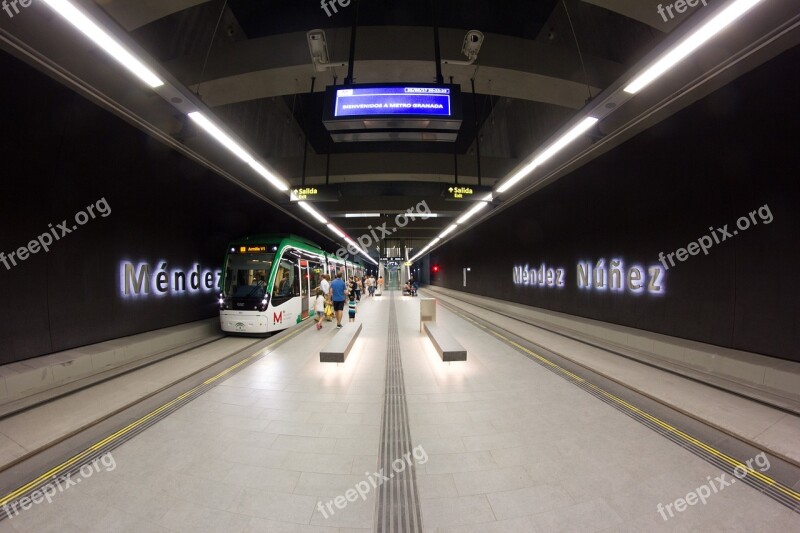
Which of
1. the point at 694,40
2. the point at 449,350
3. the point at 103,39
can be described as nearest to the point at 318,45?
the point at 103,39

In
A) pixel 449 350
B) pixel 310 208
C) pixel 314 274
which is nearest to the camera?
pixel 449 350

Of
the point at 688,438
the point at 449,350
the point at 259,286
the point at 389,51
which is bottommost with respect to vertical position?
the point at 688,438

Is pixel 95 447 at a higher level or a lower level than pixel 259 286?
lower

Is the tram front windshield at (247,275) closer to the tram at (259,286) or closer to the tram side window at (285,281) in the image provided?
the tram at (259,286)

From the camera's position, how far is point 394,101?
3801mm

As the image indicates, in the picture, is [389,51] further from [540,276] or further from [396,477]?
[540,276]

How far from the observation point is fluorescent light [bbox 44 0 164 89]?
7.36 feet

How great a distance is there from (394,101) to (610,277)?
6.77 metres

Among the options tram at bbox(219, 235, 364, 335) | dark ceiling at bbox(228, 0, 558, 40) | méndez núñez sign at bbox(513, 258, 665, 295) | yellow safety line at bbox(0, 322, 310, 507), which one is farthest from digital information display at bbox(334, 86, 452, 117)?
méndez núñez sign at bbox(513, 258, 665, 295)

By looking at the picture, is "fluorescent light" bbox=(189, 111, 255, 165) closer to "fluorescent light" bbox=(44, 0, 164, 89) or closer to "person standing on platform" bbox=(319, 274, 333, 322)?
"fluorescent light" bbox=(44, 0, 164, 89)

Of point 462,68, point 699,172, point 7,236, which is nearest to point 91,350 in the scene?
point 7,236

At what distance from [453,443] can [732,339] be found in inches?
200

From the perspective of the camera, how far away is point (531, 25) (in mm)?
5984

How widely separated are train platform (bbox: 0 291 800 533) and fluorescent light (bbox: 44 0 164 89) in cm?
376
